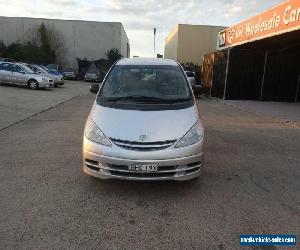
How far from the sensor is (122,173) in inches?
181

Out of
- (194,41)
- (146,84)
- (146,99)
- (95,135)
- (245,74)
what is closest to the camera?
(95,135)

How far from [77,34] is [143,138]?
148ft

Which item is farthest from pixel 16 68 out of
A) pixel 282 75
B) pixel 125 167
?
pixel 125 167

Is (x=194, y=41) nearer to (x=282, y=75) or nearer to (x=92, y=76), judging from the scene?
(x=92, y=76)

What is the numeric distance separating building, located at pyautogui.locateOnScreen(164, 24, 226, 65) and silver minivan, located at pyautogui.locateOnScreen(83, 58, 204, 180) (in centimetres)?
4371

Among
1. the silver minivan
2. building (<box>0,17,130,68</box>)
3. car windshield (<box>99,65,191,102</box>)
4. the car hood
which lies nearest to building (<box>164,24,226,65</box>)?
building (<box>0,17,130,68</box>)

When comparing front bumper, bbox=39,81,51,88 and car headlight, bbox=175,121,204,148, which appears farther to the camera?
front bumper, bbox=39,81,51,88

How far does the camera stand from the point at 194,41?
48312 millimetres

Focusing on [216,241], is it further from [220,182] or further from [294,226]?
[220,182]

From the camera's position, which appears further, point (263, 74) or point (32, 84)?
point (32, 84)

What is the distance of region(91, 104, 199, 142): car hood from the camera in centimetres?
463

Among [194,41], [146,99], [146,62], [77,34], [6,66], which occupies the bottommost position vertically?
[6,66]

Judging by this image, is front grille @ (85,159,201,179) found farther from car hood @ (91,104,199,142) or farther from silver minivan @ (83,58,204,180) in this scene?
car hood @ (91,104,199,142)

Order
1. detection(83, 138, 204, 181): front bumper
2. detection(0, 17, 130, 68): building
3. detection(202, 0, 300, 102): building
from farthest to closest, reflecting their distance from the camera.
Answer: detection(0, 17, 130, 68): building
detection(202, 0, 300, 102): building
detection(83, 138, 204, 181): front bumper
